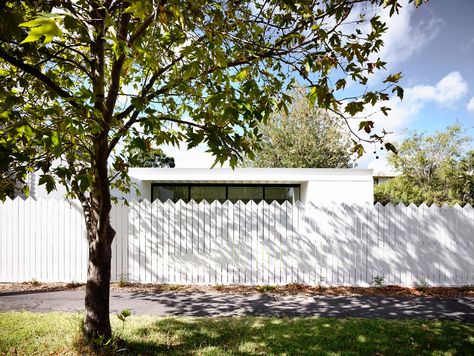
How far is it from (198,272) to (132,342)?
11.8 feet

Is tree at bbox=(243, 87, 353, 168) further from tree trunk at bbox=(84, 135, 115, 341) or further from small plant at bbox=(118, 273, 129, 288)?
tree trunk at bbox=(84, 135, 115, 341)

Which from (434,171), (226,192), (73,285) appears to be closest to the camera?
(73,285)

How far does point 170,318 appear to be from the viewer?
217 inches

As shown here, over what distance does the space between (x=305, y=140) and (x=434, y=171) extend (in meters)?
8.17

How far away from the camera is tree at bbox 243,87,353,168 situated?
939 inches

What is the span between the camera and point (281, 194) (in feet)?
50.6

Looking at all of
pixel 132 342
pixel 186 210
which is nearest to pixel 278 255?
pixel 186 210

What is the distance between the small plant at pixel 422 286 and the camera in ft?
24.8

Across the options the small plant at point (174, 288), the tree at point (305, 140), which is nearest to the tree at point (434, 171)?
the tree at point (305, 140)

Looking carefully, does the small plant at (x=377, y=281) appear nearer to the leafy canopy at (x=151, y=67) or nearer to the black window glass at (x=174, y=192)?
the leafy canopy at (x=151, y=67)

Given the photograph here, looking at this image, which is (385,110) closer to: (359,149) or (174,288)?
(359,149)

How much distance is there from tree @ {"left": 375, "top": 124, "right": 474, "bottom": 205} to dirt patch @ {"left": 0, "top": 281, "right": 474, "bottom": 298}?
13506 mm

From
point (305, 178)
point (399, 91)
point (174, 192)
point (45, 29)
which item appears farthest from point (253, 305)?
point (174, 192)

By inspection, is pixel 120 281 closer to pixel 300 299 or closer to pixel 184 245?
pixel 184 245
